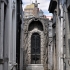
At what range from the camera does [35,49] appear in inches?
1021

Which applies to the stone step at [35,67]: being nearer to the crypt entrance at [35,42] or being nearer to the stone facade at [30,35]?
the crypt entrance at [35,42]

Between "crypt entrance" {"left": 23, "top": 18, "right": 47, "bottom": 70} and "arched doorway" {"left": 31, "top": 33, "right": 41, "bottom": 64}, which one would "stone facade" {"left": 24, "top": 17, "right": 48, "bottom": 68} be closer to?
"crypt entrance" {"left": 23, "top": 18, "right": 47, "bottom": 70}

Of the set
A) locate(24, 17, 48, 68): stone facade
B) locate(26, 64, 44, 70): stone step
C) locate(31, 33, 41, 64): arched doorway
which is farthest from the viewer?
locate(31, 33, 41, 64): arched doorway

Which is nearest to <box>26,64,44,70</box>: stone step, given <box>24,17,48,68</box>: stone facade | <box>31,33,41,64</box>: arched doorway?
<box>24,17,48,68</box>: stone facade

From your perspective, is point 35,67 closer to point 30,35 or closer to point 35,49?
point 35,49

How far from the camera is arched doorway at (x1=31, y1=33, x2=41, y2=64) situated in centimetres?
2577

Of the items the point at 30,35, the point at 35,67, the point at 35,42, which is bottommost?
the point at 35,67

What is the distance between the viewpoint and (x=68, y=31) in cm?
998

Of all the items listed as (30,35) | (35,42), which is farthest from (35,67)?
(30,35)

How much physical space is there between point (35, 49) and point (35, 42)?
0.75m

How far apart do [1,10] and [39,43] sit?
700 inches

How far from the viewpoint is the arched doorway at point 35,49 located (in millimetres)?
25766

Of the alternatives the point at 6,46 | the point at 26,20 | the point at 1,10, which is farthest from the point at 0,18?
the point at 26,20

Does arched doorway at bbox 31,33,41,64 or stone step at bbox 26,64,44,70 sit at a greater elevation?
arched doorway at bbox 31,33,41,64
